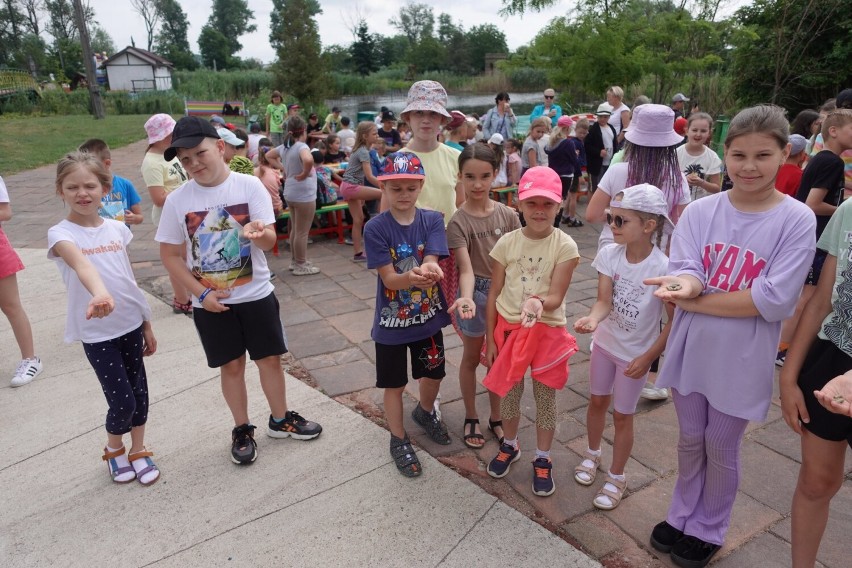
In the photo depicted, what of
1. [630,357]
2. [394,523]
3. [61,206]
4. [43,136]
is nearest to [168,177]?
[394,523]

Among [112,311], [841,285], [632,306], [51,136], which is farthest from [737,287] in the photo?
[51,136]

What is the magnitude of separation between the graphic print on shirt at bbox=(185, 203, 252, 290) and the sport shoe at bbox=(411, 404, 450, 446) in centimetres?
123

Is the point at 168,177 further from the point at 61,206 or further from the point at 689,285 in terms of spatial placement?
the point at 61,206

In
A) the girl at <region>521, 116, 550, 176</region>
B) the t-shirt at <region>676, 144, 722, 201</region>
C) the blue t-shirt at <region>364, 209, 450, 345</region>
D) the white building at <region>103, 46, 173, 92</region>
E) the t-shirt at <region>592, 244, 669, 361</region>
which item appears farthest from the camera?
the white building at <region>103, 46, 173, 92</region>

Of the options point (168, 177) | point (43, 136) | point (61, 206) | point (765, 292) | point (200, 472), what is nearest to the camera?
point (765, 292)

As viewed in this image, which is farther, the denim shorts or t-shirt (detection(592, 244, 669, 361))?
the denim shorts

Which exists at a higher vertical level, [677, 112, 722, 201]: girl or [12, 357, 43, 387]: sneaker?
[677, 112, 722, 201]: girl

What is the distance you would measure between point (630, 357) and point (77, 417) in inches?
126

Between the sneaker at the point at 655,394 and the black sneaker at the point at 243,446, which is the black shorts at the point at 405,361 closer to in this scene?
the black sneaker at the point at 243,446

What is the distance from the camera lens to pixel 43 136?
1866cm

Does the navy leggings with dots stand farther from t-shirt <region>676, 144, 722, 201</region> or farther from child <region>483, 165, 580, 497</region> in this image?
t-shirt <region>676, 144, 722, 201</region>

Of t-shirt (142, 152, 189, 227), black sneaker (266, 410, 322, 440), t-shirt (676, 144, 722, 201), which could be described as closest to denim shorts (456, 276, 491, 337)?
black sneaker (266, 410, 322, 440)

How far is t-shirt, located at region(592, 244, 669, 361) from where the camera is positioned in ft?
7.93

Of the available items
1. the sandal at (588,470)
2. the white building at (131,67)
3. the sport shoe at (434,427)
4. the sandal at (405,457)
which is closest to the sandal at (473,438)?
the sport shoe at (434,427)
